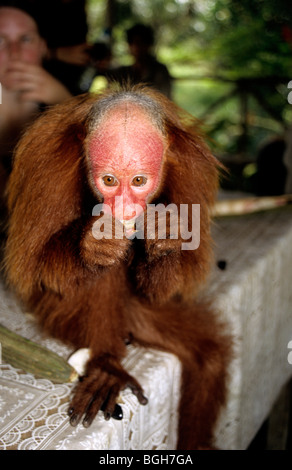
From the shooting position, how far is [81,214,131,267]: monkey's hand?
2.81ft

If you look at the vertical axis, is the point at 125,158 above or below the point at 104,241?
above

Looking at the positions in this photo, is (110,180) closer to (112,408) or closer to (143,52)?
(112,408)

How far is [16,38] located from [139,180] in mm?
806

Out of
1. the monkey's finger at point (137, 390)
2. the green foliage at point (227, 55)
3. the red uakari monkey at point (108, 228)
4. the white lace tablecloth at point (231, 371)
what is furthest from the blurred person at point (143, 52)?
the monkey's finger at point (137, 390)

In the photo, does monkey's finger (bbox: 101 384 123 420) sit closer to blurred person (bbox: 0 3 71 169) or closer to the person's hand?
blurred person (bbox: 0 3 71 169)

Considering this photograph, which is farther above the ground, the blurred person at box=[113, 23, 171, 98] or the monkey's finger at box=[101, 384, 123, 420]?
the blurred person at box=[113, 23, 171, 98]

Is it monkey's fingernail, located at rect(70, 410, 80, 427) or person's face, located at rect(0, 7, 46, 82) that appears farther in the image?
person's face, located at rect(0, 7, 46, 82)

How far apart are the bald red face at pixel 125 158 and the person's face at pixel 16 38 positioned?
655 mm

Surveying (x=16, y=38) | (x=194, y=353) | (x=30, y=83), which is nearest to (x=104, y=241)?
(x=194, y=353)

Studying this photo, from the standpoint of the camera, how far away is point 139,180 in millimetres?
886

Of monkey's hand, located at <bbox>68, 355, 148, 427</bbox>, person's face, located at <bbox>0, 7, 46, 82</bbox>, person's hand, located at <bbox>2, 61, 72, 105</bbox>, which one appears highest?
person's face, located at <bbox>0, 7, 46, 82</bbox>

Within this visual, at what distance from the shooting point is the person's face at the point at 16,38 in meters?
1.33

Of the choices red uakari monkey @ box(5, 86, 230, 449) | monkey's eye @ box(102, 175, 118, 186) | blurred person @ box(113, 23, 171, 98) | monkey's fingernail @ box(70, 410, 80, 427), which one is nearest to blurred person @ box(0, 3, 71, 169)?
red uakari monkey @ box(5, 86, 230, 449)

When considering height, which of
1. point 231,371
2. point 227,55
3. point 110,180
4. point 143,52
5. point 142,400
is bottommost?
point 231,371
